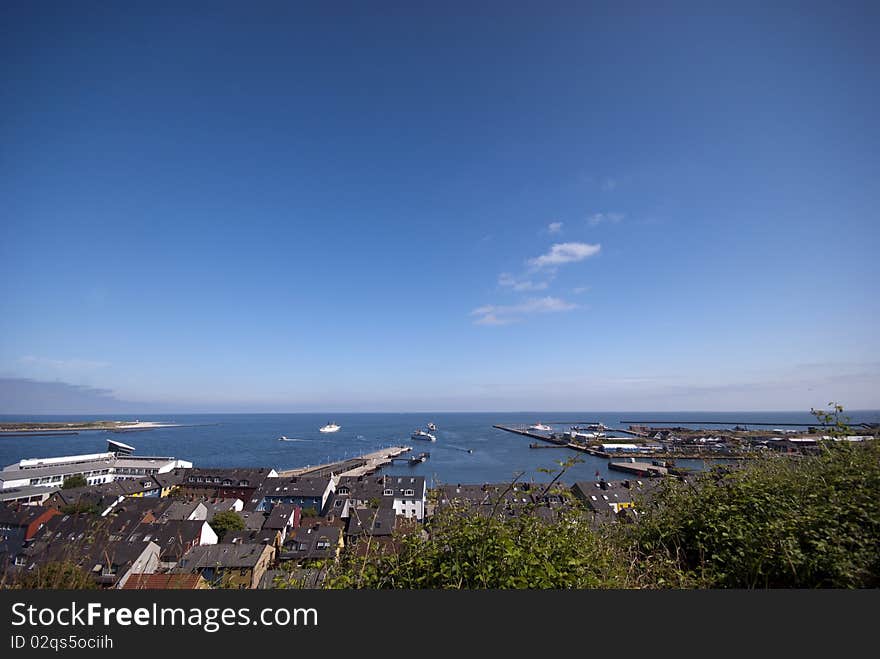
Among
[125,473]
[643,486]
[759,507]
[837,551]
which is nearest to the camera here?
[837,551]

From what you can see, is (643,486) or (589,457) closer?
(643,486)

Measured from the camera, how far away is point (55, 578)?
2627mm

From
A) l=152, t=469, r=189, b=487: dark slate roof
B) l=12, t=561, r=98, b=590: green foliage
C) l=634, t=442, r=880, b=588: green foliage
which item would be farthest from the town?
l=634, t=442, r=880, b=588: green foliage

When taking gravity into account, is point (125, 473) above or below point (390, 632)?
below

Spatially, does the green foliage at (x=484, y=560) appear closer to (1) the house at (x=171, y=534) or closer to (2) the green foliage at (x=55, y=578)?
(2) the green foliage at (x=55, y=578)

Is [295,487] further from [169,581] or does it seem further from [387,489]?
[169,581]

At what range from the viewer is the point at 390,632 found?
6.25 feet

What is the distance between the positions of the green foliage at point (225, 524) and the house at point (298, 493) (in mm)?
6389

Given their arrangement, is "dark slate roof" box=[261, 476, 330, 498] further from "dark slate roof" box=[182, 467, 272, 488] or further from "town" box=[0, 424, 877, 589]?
"dark slate roof" box=[182, 467, 272, 488]

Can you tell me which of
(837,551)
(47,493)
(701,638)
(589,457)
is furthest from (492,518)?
(589,457)

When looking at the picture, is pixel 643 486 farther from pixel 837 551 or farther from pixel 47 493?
pixel 47 493

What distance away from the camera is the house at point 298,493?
27.2m

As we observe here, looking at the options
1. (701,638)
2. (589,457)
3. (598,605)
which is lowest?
(589,457)

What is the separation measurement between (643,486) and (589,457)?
2218 inches
